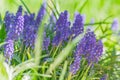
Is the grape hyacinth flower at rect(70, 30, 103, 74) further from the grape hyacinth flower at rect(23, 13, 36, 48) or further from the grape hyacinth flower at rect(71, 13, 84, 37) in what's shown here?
the grape hyacinth flower at rect(23, 13, 36, 48)

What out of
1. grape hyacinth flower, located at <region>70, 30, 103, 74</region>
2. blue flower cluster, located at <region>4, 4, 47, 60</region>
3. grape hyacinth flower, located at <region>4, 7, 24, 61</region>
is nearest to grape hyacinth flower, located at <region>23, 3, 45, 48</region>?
blue flower cluster, located at <region>4, 4, 47, 60</region>

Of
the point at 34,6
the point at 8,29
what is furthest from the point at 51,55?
the point at 34,6

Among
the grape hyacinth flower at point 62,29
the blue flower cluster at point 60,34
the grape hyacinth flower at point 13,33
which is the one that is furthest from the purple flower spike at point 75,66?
the grape hyacinth flower at point 13,33

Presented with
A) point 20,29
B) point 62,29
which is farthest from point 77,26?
point 20,29

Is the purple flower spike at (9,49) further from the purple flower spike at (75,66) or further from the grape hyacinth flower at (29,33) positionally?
the purple flower spike at (75,66)

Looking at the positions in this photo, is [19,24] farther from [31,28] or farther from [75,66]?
[75,66]

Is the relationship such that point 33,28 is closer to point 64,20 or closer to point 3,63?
point 64,20

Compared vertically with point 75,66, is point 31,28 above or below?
above
